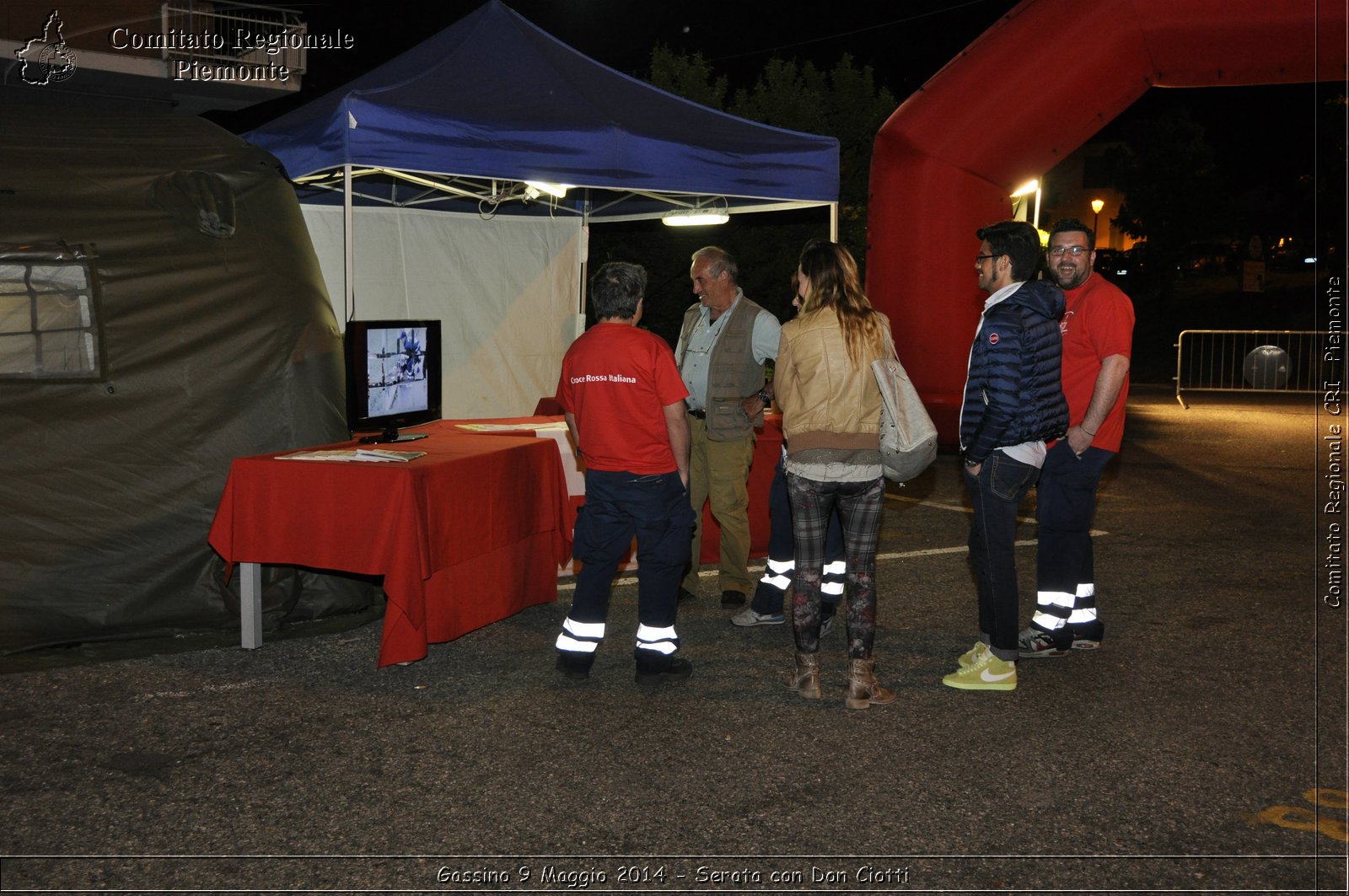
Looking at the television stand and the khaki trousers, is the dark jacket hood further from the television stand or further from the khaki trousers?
the television stand

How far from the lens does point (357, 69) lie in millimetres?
26953

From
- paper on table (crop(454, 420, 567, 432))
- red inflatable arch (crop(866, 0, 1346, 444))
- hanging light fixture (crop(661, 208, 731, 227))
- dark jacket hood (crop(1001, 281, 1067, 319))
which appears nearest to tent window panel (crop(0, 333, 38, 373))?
paper on table (crop(454, 420, 567, 432))

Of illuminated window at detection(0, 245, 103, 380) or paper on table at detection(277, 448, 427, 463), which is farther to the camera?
illuminated window at detection(0, 245, 103, 380)

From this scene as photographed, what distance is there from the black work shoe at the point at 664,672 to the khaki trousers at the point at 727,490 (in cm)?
124

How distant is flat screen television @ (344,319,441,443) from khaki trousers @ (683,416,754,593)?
155 centimetres

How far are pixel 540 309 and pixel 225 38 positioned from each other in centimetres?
773

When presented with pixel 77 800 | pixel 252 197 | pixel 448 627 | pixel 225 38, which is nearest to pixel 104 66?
pixel 225 38

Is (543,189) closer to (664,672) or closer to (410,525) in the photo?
(410,525)

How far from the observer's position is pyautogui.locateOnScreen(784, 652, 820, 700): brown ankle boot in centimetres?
505

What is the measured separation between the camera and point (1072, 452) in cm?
551

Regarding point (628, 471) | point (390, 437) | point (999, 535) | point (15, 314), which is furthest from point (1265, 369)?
point (15, 314)

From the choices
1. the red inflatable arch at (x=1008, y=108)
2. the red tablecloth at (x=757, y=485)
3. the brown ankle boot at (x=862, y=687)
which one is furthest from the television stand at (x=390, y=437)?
the red inflatable arch at (x=1008, y=108)

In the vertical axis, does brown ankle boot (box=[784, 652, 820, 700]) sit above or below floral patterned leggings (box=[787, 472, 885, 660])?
below

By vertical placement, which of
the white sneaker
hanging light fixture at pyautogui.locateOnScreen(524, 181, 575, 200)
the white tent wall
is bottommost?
the white sneaker
